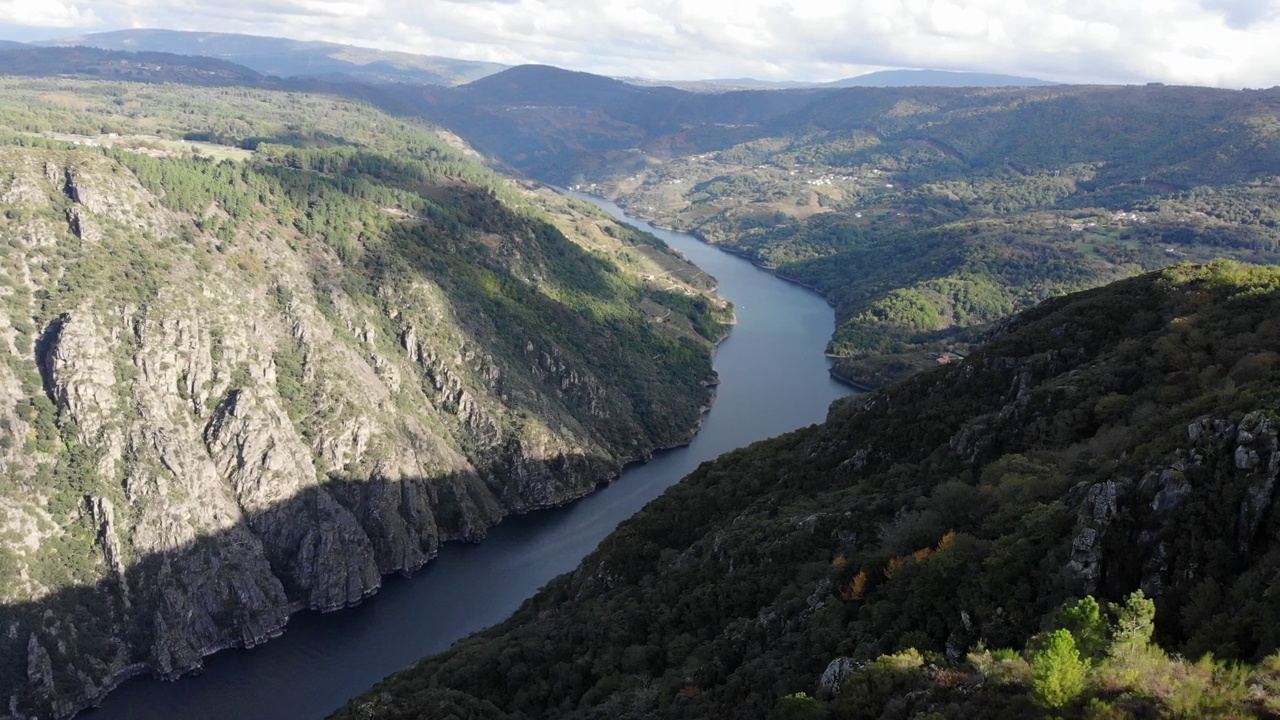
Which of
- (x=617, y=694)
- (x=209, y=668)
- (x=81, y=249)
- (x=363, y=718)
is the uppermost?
(x=81, y=249)

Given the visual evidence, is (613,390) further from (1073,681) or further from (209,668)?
(1073,681)

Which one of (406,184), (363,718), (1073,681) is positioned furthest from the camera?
(406,184)

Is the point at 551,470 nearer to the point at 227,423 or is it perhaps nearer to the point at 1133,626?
the point at 227,423

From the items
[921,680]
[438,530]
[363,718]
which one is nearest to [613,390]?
[438,530]

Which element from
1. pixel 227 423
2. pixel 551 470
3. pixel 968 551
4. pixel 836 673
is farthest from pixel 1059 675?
pixel 551 470

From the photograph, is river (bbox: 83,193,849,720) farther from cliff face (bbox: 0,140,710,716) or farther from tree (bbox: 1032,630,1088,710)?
tree (bbox: 1032,630,1088,710)

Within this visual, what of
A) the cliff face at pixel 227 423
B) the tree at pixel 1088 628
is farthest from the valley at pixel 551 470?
the cliff face at pixel 227 423

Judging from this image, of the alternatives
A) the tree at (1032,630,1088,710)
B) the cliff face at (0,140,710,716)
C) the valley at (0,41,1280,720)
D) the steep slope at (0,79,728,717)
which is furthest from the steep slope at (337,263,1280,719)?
the steep slope at (0,79,728,717)
